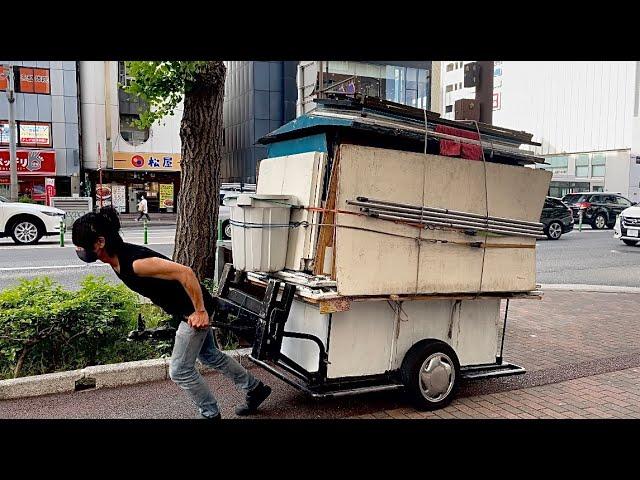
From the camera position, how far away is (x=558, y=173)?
5919cm

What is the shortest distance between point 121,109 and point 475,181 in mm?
32110

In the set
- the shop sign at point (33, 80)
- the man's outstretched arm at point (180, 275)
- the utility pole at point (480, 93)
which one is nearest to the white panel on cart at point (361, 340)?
the man's outstretched arm at point (180, 275)

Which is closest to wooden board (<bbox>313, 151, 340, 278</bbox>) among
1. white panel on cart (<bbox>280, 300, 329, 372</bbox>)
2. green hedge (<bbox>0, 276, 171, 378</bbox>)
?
white panel on cart (<bbox>280, 300, 329, 372</bbox>)

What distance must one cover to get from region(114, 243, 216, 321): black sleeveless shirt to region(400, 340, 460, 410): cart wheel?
176 centimetres

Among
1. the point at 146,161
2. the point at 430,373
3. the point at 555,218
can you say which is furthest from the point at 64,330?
the point at 146,161

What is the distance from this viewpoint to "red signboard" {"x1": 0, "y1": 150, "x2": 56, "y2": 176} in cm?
2962

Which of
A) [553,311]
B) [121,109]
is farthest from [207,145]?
[121,109]

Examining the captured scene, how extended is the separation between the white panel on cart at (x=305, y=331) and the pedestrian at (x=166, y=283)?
77 centimetres

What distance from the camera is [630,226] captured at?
58.6ft

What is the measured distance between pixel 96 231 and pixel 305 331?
5.87 feet

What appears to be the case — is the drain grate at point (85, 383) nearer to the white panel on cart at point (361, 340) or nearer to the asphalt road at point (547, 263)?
the white panel on cart at point (361, 340)

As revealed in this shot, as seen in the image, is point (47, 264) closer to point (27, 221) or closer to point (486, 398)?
point (27, 221)
